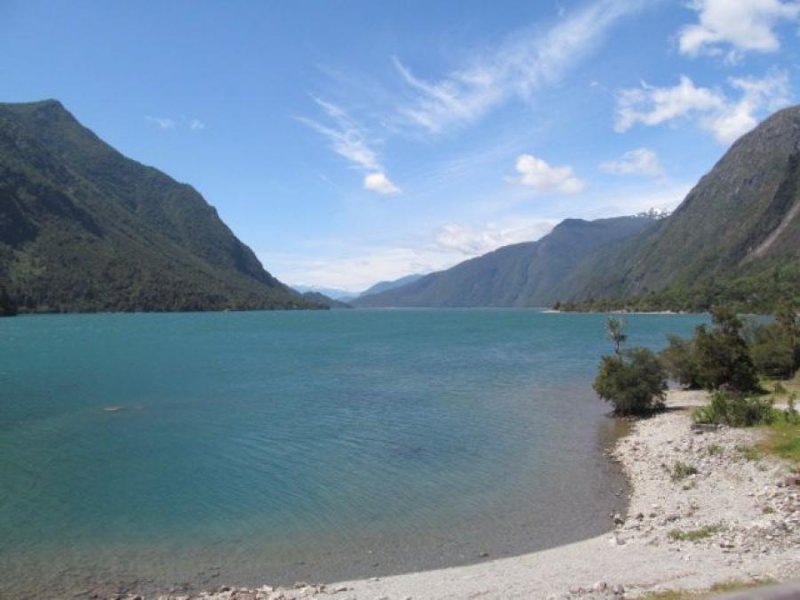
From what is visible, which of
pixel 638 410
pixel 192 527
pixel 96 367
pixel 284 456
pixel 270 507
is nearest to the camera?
pixel 192 527

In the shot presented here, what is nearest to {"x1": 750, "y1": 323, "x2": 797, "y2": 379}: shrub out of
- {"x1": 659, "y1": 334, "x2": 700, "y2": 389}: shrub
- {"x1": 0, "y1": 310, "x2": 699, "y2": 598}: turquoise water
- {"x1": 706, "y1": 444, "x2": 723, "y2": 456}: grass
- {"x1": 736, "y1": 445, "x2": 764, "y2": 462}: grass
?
{"x1": 659, "y1": 334, "x2": 700, "y2": 389}: shrub

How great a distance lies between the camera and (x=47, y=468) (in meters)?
32.6

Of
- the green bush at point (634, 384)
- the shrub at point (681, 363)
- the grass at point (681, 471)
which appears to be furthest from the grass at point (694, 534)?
the shrub at point (681, 363)

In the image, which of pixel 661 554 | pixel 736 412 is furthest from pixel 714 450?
pixel 661 554

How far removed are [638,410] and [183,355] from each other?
7403 centimetres

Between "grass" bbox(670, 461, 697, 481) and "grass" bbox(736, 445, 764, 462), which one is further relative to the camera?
"grass" bbox(670, 461, 697, 481)

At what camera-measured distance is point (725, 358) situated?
47.8 meters

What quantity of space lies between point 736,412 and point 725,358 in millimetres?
14040

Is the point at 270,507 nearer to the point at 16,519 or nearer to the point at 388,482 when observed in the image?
the point at 388,482

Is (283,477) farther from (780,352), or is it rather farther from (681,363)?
(780,352)

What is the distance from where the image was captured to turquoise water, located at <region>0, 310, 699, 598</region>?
70.7ft

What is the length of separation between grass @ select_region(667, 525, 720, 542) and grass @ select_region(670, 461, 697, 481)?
8.45 metres

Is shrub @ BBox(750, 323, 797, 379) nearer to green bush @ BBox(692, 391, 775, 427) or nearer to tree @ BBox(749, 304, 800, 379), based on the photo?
tree @ BBox(749, 304, 800, 379)

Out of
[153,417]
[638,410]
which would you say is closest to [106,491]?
[153,417]
